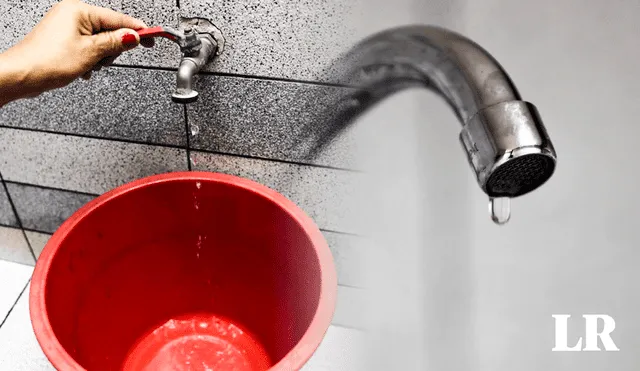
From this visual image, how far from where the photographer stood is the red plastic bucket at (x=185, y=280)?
79 cm

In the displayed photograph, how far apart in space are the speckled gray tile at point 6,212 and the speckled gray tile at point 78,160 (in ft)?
0.25

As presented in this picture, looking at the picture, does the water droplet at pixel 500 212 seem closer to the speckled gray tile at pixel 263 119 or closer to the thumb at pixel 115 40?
the speckled gray tile at pixel 263 119

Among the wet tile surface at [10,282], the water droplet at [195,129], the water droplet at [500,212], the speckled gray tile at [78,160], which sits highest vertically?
the water droplet at [195,129]

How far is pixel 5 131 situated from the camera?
1062mm

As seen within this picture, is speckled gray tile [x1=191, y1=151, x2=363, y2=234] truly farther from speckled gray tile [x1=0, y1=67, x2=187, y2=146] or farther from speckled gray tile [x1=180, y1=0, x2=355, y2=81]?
speckled gray tile [x1=180, y1=0, x2=355, y2=81]

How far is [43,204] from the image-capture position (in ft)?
3.87

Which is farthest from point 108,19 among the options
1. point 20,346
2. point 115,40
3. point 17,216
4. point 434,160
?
point 20,346

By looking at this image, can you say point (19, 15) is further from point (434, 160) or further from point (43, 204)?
point (434, 160)

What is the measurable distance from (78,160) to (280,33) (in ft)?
1.91

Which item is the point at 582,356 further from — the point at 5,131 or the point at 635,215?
the point at 5,131

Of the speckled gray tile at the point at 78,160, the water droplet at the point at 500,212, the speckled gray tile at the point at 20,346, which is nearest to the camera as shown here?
the water droplet at the point at 500,212

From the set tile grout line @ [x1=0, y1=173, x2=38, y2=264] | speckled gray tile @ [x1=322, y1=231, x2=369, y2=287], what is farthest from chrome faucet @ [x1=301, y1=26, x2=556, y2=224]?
tile grout line @ [x1=0, y1=173, x2=38, y2=264]

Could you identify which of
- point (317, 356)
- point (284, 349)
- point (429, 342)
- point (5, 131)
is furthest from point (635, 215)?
point (5, 131)

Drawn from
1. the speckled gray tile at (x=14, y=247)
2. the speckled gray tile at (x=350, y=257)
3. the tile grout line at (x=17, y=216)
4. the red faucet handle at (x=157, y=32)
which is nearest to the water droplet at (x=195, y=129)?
the red faucet handle at (x=157, y=32)
